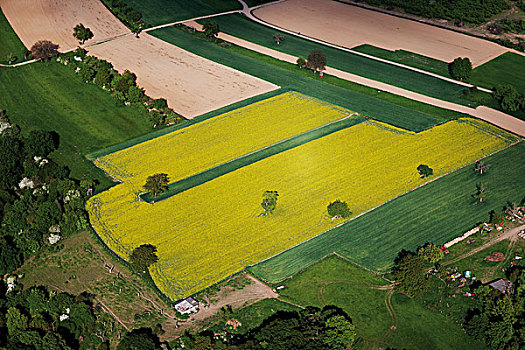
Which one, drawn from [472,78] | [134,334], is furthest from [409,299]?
[472,78]

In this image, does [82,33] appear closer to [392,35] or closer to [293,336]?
[392,35]

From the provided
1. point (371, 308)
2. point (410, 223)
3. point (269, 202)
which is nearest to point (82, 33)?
point (269, 202)

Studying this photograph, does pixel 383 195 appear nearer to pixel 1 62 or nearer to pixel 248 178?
pixel 248 178

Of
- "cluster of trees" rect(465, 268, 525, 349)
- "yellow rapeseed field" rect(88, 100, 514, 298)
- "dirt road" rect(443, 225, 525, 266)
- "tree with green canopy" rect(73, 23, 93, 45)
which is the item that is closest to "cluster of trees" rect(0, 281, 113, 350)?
"yellow rapeseed field" rect(88, 100, 514, 298)

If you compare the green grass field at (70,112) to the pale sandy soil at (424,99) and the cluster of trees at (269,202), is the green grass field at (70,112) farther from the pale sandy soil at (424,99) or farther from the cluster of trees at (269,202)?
the pale sandy soil at (424,99)

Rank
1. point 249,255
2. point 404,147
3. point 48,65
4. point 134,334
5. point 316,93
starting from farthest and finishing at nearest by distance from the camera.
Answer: point 48,65
point 316,93
point 404,147
point 249,255
point 134,334

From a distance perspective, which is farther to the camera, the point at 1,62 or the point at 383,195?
the point at 1,62

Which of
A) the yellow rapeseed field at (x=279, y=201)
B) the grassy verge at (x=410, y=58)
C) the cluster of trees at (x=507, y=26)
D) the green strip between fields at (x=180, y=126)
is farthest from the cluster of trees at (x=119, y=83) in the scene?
the cluster of trees at (x=507, y=26)

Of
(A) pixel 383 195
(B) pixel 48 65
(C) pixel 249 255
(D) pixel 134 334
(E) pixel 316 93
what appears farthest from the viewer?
(B) pixel 48 65
